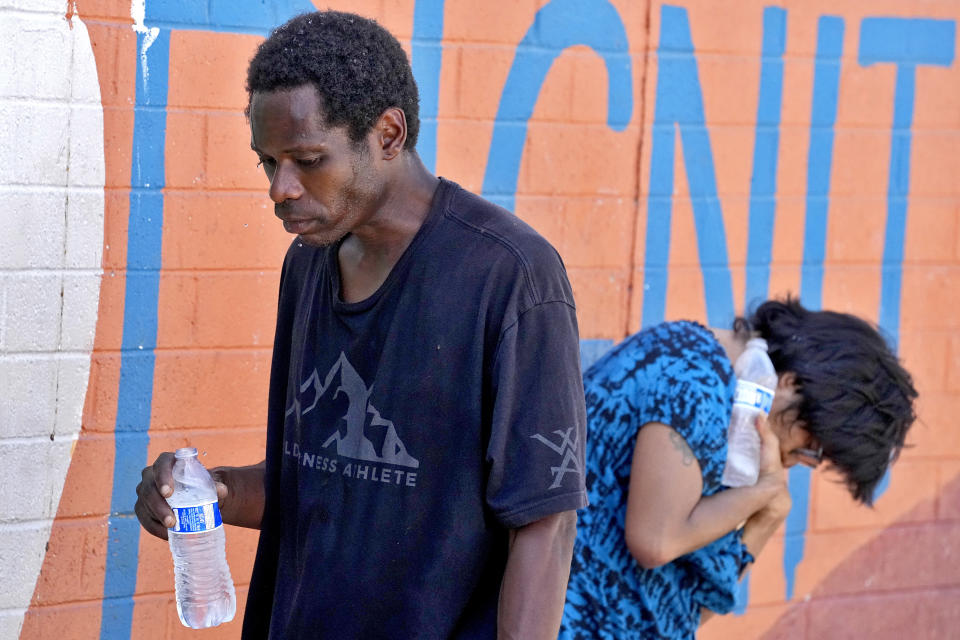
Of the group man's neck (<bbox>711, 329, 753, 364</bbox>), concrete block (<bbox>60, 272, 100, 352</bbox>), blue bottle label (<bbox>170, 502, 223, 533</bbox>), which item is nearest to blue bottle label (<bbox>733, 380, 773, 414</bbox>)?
man's neck (<bbox>711, 329, 753, 364</bbox>)

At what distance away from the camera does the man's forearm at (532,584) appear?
1.78m

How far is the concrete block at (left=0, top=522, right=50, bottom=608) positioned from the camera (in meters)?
3.15

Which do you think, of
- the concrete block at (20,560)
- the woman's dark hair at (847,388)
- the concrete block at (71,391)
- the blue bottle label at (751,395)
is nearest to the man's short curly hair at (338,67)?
the blue bottle label at (751,395)

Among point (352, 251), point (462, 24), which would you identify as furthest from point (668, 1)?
point (352, 251)

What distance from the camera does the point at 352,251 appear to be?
198 cm

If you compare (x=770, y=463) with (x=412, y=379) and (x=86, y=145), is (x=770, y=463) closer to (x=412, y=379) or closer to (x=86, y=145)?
(x=412, y=379)

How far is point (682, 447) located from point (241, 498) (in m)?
0.93

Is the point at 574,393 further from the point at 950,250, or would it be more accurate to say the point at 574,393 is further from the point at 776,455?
the point at 950,250

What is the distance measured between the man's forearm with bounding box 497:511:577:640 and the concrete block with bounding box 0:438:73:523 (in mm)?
1768

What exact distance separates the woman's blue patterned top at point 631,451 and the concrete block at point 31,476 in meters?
1.40

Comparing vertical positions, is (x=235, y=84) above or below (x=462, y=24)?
below

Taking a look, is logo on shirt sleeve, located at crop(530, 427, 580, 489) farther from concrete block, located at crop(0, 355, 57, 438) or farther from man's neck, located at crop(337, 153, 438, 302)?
concrete block, located at crop(0, 355, 57, 438)

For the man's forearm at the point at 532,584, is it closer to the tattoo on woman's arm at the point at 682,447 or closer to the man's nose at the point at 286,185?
the man's nose at the point at 286,185

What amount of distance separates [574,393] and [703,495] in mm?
982
